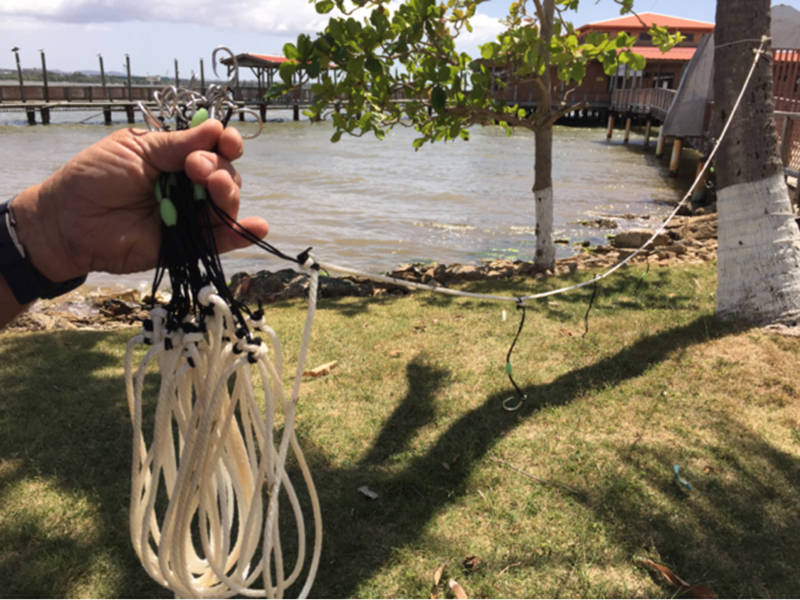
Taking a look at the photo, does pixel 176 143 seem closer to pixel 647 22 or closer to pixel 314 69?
pixel 314 69

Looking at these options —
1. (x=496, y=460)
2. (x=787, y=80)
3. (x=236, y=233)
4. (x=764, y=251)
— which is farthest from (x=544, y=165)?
(x=787, y=80)

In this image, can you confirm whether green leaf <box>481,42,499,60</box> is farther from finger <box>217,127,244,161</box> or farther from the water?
finger <box>217,127,244,161</box>

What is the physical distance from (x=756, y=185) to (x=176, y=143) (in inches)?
175

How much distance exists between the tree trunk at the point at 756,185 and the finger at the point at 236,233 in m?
4.16

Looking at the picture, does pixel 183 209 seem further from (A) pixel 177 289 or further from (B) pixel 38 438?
(B) pixel 38 438

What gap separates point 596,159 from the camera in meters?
28.6

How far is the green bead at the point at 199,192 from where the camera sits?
1.65m

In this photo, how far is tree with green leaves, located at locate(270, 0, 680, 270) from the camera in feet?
17.0

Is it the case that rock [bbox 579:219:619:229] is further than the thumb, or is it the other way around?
rock [bbox 579:219:619:229]

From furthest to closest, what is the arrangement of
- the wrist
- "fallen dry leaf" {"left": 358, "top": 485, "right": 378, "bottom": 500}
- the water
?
the water
"fallen dry leaf" {"left": 358, "top": 485, "right": 378, "bottom": 500}
the wrist

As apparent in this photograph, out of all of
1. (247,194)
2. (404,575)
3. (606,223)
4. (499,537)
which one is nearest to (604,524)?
(499,537)

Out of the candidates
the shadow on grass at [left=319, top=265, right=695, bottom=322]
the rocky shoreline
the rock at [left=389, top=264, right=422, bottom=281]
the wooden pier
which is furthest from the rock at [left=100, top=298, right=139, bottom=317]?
the wooden pier

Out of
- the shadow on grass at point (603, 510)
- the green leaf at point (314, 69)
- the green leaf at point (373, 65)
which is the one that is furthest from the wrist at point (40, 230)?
the green leaf at point (373, 65)

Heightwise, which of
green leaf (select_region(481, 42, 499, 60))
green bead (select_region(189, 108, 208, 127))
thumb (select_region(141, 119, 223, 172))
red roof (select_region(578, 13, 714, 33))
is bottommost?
thumb (select_region(141, 119, 223, 172))
